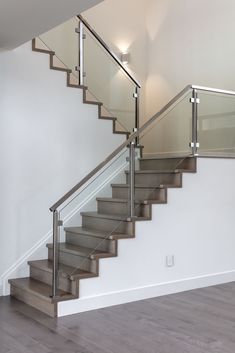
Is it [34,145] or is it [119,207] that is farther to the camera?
[34,145]

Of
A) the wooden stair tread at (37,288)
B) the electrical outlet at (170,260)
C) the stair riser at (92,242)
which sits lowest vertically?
the wooden stair tread at (37,288)

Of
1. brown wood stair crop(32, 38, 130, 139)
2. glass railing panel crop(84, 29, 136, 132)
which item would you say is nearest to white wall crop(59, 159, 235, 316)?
brown wood stair crop(32, 38, 130, 139)

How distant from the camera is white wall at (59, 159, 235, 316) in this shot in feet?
15.3

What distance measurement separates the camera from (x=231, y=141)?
5.96 metres

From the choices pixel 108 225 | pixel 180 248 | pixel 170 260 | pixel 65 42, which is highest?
pixel 65 42

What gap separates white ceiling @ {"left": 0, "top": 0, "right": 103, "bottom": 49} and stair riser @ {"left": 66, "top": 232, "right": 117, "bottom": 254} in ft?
6.96

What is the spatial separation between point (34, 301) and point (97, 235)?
944mm

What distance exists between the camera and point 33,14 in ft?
12.7

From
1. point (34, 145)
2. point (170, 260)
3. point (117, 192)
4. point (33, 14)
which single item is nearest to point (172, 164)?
point (117, 192)

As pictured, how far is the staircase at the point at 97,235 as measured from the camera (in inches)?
177

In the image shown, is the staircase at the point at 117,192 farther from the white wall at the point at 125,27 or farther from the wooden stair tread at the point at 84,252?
the white wall at the point at 125,27

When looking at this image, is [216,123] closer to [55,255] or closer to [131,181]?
[131,181]

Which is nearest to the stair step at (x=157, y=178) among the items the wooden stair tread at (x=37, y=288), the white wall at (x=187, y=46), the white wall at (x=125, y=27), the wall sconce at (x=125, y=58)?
the wooden stair tread at (x=37, y=288)

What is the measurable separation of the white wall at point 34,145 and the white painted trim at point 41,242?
0.04 meters
